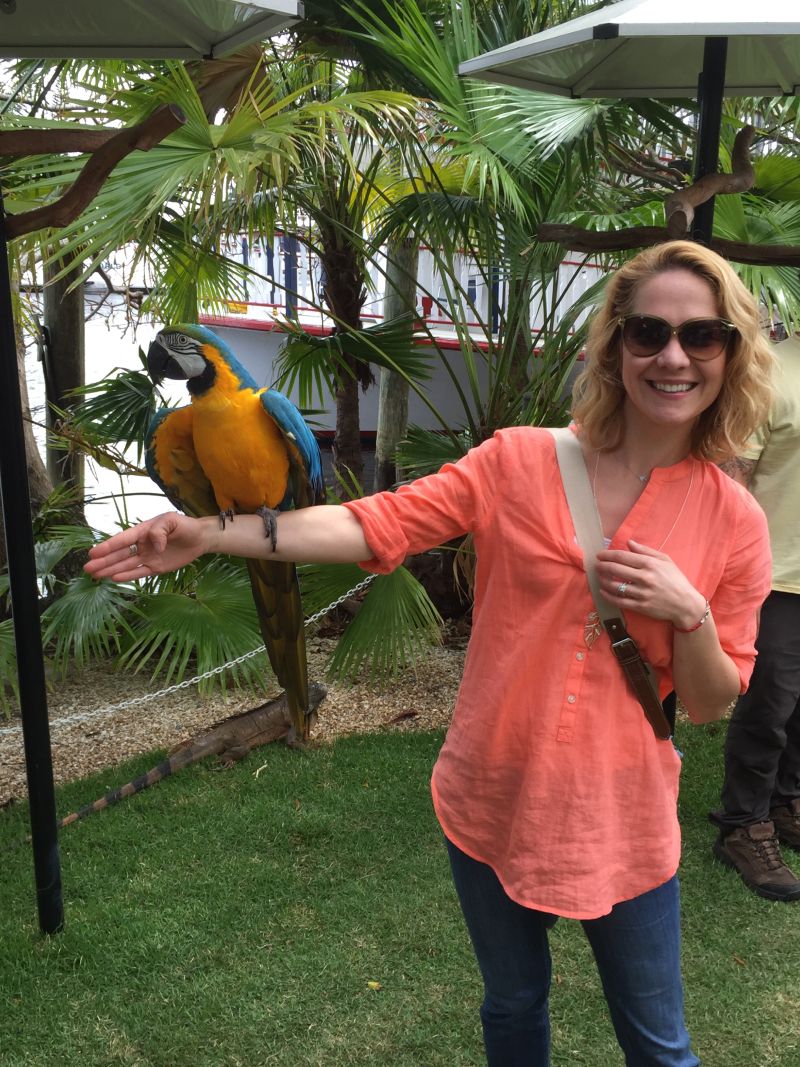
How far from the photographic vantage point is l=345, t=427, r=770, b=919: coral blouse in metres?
1.31

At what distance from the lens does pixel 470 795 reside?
140 cm

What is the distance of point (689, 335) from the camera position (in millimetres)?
1265

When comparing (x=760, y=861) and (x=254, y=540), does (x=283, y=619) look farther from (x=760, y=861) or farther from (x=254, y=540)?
(x=760, y=861)

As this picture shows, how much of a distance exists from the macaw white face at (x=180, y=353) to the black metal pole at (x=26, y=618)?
0.79 meters

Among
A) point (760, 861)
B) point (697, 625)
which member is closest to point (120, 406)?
point (760, 861)

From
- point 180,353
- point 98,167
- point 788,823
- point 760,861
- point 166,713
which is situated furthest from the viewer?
point 166,713

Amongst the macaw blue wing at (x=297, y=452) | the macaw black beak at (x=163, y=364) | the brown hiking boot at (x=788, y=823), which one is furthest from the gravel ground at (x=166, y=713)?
the macaw black beak at (x=163, y=364)

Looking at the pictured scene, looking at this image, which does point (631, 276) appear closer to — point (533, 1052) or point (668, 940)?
point (668, 940)

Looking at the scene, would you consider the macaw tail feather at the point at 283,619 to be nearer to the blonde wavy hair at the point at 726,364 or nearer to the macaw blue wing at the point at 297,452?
the macaw blue wing at the point at 297,452

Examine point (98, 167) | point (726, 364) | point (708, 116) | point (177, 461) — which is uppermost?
point (708, 116)

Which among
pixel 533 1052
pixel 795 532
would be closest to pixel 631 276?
pixel 533 1052

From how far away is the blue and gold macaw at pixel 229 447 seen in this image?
167 cm

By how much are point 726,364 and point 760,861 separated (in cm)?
A: 217

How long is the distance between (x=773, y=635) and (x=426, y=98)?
8.71 ft
